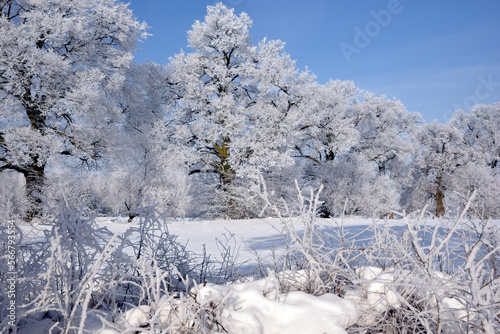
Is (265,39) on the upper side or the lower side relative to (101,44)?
upper

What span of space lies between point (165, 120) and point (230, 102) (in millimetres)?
3203

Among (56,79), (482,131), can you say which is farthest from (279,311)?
(482,131)

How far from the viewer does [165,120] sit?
43.9 ft

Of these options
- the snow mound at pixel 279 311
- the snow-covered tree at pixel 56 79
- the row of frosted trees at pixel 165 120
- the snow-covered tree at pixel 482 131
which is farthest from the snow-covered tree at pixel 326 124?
the snow mound at pixel 279 311

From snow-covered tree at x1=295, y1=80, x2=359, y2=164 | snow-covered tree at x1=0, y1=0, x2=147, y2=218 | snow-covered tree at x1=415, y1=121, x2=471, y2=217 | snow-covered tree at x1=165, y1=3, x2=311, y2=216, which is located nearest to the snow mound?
snow-covered tree at x1=0, y1=0, x2=147, y2=218

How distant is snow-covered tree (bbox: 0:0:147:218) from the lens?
361 inches

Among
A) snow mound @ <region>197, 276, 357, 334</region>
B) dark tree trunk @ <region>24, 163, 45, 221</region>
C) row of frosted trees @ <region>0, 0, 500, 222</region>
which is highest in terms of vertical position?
row of frosted trees @ <region>0, 0, 500, 222</region>

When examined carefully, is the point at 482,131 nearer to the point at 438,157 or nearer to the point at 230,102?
the point at 438,157

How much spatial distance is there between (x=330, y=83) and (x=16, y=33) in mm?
16712

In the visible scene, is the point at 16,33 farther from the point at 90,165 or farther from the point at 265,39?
the point at 265,39

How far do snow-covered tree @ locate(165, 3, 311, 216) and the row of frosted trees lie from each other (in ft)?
0.19

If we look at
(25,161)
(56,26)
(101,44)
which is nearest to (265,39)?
(101,44)

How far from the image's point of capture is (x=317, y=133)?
16266 mm

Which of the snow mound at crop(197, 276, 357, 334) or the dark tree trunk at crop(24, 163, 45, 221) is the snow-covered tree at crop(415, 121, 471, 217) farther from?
the snow mound at crop(197, 276, 357, 334)
